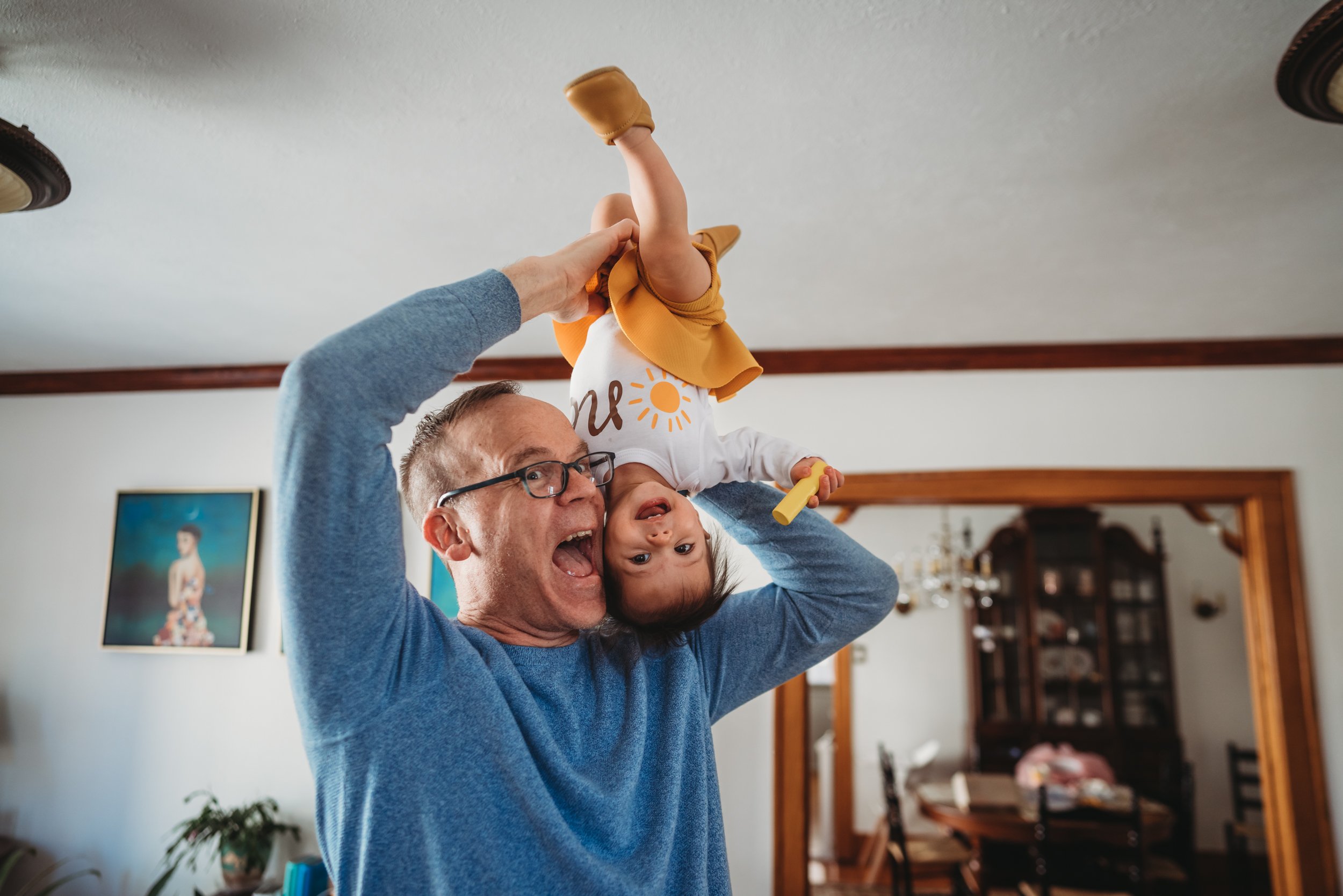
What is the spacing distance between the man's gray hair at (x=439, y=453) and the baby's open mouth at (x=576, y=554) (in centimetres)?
14

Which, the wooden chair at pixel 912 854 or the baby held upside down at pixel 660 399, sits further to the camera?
the wooden chair at pixel 912 854

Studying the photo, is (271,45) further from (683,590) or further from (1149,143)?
(1149,143)

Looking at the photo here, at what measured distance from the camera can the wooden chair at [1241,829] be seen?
5.11 meters

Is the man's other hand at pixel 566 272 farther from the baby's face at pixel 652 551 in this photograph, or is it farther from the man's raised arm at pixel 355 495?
the baby's face at pixel 652 551

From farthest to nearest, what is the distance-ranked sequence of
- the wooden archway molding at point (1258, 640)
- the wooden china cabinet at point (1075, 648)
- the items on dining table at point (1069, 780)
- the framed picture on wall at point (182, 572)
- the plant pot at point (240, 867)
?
the wooden china cabinet at point (1075, 648)
the items on dining table at point (1069, 780)
the framed picture on wall at point (182, 572)
the plant pot at point (240, 867)
the wooden archway molding at point (1258, 640)

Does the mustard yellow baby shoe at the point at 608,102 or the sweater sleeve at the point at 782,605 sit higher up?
the mustard yellow baby shoe at the point at 608,102

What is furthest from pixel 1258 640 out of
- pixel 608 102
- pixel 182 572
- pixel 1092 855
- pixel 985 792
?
pixel 182 572

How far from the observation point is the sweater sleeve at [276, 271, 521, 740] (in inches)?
27.8

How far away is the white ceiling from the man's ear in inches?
37.4

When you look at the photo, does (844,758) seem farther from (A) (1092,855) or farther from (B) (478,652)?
(B) (478,652)

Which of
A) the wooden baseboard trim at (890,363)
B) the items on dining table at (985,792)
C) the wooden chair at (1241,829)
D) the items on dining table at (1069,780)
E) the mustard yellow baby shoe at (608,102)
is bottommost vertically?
the wooden chair at (1241,829)

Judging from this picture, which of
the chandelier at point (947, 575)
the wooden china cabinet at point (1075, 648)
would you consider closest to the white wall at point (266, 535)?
the chandelier at point (947, 575)

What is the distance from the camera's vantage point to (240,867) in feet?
10.2

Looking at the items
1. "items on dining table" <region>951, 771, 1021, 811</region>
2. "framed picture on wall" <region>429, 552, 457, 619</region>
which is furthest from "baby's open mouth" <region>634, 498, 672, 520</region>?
"items on dining table" <region>951, 771, 1021, 811</region>
